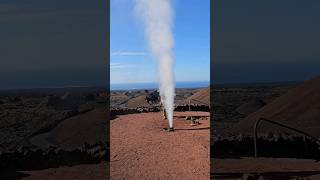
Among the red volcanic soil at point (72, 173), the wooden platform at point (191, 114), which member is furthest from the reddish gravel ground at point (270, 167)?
the wooden platform at point (191, 114)

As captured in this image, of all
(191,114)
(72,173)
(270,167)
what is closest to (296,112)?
(191,114)

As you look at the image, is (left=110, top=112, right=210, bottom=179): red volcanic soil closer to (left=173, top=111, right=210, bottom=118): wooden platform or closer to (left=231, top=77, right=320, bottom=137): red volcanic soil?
(left=173, top=111, right=210, bottom=118): wooden platform

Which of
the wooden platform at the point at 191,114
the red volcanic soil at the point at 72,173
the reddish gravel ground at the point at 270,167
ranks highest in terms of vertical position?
the wooden platform at the point at 191,114

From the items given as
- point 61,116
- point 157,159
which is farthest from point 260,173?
point 61,116

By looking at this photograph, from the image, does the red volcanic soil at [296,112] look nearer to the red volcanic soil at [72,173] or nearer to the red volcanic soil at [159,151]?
the red volcanic soil at [159,151]

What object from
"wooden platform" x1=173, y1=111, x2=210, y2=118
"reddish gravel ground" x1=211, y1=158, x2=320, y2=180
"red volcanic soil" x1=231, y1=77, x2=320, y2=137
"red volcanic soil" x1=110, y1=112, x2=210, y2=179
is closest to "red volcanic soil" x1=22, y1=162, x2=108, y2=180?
"red volcanic soil" x1=110, y1=112, x2=210, y2=179
